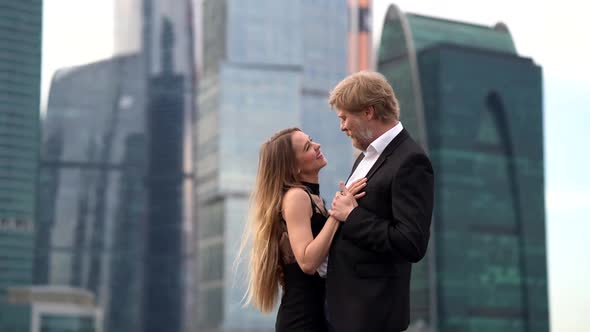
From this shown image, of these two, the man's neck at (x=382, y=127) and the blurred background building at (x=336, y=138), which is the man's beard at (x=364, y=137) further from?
the blurred background building at (x=336, y=138)

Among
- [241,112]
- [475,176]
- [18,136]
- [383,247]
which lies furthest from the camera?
[18,136]

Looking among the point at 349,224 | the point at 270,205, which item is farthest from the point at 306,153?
the point at 349,224

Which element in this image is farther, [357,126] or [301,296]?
[301,296]

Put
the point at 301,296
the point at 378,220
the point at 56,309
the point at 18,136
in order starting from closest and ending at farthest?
1. the point at 378,220
2. the point at 301,296
3. the point at 56,309
4. the point at 18,136

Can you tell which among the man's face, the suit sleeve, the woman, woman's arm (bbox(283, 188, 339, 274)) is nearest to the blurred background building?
the woman

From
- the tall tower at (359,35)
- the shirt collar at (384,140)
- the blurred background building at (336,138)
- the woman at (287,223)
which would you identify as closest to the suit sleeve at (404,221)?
the shirt collar at (384,140)

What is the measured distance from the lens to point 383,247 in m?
5.64

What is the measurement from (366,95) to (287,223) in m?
0.85

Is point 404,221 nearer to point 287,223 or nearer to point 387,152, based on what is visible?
point 387,152

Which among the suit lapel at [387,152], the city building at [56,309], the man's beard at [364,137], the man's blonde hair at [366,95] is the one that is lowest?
the city building at [56,309]

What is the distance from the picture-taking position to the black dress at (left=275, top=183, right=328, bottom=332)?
626 cm

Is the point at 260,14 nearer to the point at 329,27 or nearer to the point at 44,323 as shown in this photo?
the point at 329,27

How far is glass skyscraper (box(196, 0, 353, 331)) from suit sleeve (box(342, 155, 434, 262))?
13816cm

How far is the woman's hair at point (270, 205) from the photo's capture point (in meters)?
6.37
